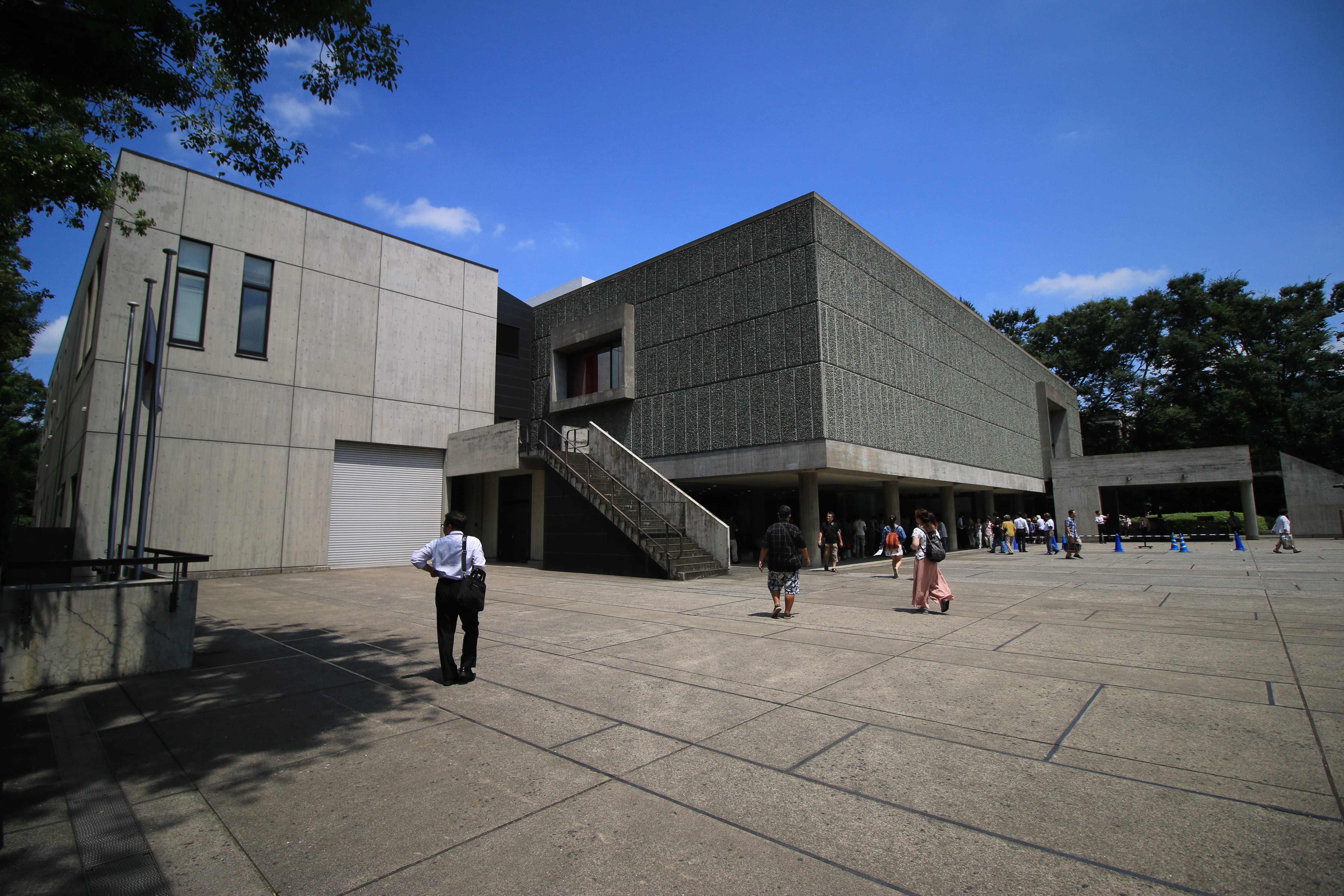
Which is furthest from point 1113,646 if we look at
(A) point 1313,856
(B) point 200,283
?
(B) point 200,283

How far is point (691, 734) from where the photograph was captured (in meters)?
4.68

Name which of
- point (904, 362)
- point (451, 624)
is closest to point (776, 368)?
point (904, 362)

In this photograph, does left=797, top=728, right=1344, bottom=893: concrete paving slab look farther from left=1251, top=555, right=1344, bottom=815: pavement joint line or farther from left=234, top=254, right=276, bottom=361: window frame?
left=234, top=254, right=276, bottom=361: window frame

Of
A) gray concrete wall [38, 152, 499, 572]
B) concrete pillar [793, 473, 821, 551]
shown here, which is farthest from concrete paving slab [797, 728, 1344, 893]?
gray concrete wall [38, 152, 499, 572]

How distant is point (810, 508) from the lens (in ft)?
67.2

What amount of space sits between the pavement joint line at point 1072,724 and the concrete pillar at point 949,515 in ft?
83.1

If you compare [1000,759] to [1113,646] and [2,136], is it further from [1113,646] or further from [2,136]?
[2,136]

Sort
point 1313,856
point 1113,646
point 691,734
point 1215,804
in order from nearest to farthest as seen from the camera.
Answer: point 1313,856 < point 1215,804 < point 691,734 < point 1113,646

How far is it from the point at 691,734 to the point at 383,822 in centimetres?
208

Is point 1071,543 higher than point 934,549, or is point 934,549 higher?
point 934,549

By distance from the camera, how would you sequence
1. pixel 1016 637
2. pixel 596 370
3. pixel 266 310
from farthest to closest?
pixel 596 370 < pixel 266 310 < pixel 1016 637

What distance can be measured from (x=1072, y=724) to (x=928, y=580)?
5443 mm

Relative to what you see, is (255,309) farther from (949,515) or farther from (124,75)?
(949,515)

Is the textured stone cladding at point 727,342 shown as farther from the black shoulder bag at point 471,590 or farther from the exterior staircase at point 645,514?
the black shoulder bag at point 471,590
